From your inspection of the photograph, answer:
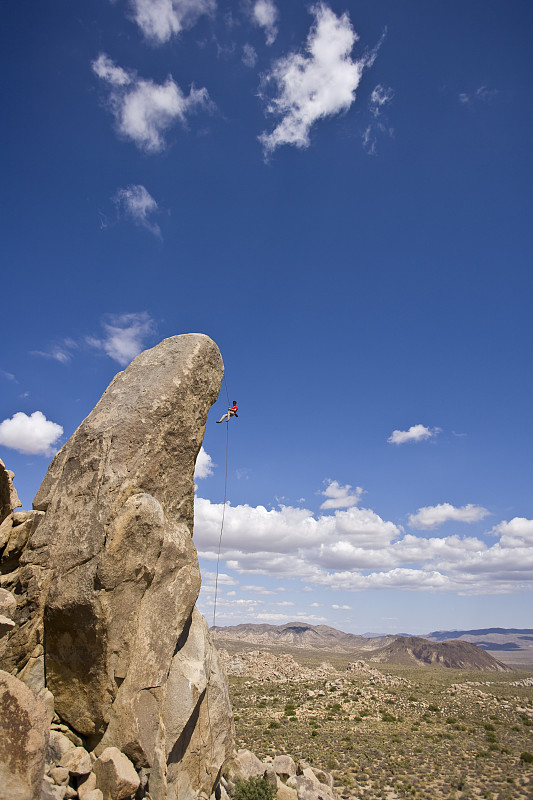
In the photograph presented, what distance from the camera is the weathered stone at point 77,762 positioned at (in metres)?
8.51

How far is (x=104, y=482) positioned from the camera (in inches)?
414

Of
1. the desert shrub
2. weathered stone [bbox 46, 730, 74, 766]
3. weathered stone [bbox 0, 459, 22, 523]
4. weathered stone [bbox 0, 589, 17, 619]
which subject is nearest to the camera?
weathered stone [bbox 46, 730, 74, 766]

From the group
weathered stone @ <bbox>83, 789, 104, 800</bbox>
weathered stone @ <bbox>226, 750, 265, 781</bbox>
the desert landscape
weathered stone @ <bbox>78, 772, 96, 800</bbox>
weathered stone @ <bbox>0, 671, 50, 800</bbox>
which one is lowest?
the desert landscape

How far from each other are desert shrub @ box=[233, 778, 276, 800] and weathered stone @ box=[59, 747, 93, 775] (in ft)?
24.5

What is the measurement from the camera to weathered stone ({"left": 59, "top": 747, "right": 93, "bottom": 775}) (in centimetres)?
851

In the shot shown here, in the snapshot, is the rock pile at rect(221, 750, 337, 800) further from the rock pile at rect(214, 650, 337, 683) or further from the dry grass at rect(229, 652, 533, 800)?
the rock pile at rect(214, 650, 337, 683)

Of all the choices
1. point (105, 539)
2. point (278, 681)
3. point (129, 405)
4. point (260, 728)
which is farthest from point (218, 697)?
point (278, 681)

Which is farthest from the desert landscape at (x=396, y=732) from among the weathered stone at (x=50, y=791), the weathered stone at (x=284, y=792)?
the weathered stone at (x=50, y=791)

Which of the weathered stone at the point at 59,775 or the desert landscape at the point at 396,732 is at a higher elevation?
the weathered stone at the point at 59,775

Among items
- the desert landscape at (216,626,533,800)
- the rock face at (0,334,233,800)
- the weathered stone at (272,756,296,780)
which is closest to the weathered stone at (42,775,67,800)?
the rock face at (0,334,233,800)

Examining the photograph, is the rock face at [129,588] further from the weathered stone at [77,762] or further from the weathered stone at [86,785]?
the weathered stone at [86,785]

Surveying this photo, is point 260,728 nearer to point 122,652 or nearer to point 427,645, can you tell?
point 122,652

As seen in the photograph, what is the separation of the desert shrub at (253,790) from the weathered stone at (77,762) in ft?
24.5

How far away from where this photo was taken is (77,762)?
28.2 ft
